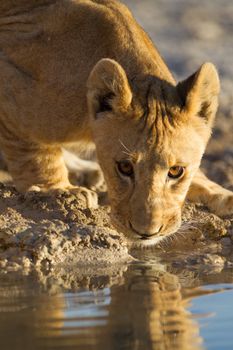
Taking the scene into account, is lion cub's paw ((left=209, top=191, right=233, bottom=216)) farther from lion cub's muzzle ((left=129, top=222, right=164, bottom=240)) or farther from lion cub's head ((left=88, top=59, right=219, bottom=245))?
lion cub's muzzle ((left=129, top=222, right=164, bottom=240))

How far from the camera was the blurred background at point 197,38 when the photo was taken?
39.0 ft

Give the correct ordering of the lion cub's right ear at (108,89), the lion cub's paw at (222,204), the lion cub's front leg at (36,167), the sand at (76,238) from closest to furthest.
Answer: the sand at (76,238), the lion cub's right ear at (108,89), the lion cub's front leg at (36,167), the lion cub's paw at (222,204)

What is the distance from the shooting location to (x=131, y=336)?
17.6 ft

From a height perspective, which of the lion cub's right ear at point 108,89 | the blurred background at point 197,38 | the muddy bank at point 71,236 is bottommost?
the blurred background at point 197,38

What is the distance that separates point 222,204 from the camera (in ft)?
29.3

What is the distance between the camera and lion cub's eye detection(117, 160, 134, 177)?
7461 mm

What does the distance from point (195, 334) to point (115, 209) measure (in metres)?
2.32

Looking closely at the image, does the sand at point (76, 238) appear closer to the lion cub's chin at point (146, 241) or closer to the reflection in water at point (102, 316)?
the lion cub's chin at point (146, 241)

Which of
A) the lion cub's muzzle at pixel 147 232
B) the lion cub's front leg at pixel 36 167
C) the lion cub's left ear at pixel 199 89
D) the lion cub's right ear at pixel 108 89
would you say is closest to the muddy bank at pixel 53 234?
the lion cub's muzzle at pixel 147 232

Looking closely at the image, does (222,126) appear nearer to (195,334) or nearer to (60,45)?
(60,45)

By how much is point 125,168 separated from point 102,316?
1.94 meters

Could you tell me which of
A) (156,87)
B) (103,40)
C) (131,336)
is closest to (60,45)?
(103,40)

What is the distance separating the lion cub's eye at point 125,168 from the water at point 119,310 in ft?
2.12

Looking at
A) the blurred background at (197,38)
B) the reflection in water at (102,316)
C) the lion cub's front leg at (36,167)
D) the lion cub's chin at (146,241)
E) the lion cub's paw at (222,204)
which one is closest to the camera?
the reflection in water at (102,316)
